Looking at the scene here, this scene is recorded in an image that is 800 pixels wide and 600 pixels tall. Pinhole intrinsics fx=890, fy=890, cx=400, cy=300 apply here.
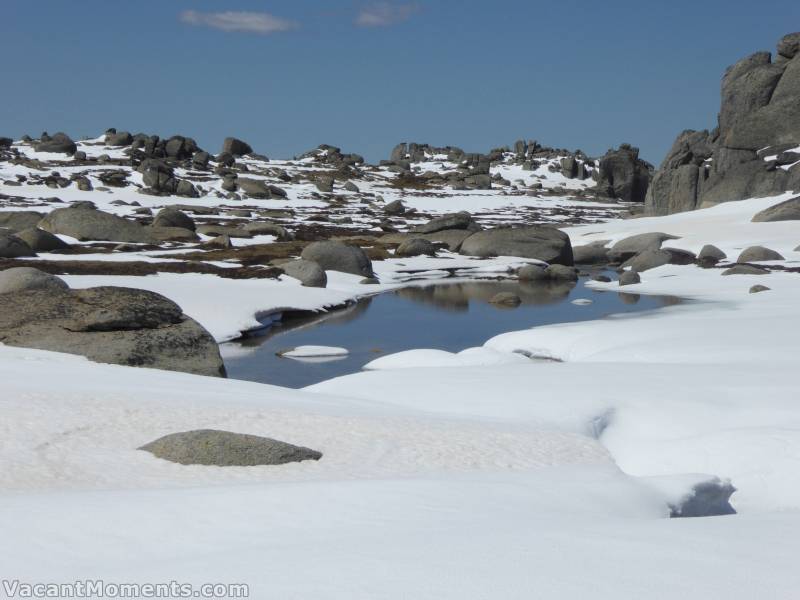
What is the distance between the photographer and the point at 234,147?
131250 millimetres

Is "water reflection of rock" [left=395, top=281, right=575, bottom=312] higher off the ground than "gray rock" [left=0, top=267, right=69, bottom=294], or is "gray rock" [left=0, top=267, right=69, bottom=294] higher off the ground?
"gray rock" [left=0, top=267, right=69, bottom=294]

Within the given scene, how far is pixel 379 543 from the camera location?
5828 mm

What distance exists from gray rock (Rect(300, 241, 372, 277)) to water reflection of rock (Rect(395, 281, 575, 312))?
7.55 feet

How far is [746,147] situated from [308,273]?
39.6m

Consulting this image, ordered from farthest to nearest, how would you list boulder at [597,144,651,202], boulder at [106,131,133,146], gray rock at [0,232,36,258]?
boulder at [597,144,651,202] < boulder at [106,131,133,146] < gray rock at [0,232,36,258]

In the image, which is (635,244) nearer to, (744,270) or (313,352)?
(744,270)

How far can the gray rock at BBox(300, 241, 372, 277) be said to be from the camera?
35656 millimetres

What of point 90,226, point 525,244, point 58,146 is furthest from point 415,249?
point 58,146

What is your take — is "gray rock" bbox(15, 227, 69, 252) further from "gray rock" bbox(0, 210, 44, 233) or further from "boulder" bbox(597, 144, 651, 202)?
"boulder" bbox(597, 144, 651, 202)

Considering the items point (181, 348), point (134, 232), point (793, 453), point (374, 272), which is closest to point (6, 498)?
point (793, 453)

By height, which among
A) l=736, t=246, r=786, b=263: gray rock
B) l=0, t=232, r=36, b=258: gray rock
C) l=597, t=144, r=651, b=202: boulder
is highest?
l=597, t=144, r=651, b=202: boulder

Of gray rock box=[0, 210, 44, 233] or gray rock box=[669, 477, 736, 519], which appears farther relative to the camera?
gray rock box=[0, 210, 44, 233]

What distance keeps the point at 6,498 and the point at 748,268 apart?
31572 mm

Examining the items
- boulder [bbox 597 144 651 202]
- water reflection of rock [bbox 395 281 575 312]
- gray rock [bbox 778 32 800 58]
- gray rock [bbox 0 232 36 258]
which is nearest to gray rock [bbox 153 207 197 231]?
gray rock [bbox 0 232 36 258]
